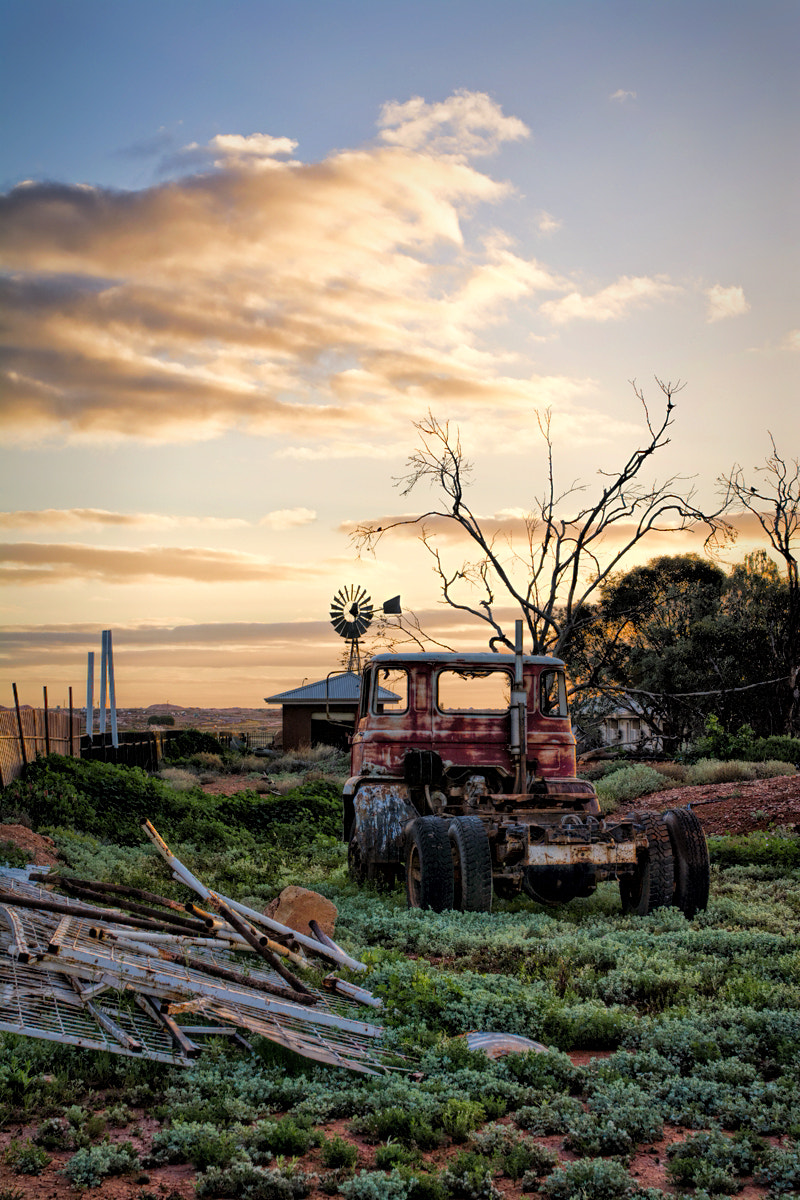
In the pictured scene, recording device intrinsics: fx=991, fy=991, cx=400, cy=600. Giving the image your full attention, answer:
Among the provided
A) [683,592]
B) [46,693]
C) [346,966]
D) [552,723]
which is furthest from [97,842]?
[683,592]

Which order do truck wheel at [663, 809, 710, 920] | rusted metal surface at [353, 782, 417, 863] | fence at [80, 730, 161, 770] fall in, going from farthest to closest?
fence at [80, 730, 161, 770]
rusted metal surface at [353, 782, 417, 863]
truck wheel at [663, 809, 710, 920]


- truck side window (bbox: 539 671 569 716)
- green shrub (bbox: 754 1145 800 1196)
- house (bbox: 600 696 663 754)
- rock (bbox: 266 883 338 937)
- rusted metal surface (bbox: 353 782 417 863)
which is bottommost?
house (bbox: 600 696 663 754)

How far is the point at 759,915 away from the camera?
10180 mm

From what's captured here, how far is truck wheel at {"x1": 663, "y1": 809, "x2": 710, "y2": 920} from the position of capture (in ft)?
33.4

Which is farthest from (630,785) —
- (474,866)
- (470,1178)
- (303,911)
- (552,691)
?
(470,1178)

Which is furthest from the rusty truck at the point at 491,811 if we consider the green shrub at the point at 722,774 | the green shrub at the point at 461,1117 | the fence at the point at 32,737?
the green shrub at the point at 722,774

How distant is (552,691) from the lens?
13727mm

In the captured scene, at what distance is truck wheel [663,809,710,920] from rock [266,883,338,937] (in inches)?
143

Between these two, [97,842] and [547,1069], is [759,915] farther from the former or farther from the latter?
[97,842]

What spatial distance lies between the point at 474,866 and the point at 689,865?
226 cm

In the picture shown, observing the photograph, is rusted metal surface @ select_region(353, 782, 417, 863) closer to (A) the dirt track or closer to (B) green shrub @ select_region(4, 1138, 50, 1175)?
(A) the dirt track

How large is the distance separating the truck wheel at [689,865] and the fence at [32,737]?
14417 mm

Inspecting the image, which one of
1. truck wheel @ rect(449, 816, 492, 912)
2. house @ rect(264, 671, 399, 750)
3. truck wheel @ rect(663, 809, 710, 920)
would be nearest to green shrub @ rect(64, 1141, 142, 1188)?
truck wheel @ rect(449, 816, 492, 912)

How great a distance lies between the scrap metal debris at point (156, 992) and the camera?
6145mm
